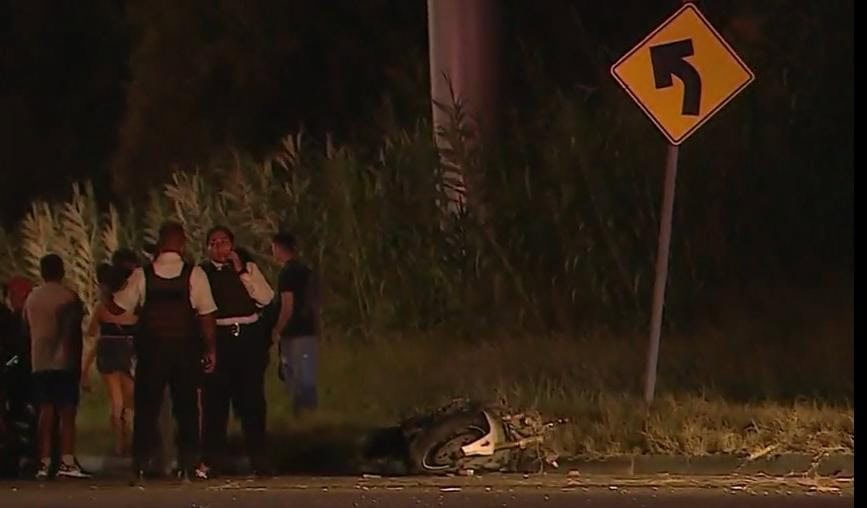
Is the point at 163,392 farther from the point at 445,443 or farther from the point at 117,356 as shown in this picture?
the point at 445,443

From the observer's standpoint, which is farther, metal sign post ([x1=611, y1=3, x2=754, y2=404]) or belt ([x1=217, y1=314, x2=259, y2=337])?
metal sign post ([x1=611, y1=3, x2=754, y2=404])

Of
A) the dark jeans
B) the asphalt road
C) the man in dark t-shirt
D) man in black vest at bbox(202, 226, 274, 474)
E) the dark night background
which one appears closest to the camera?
the asphalt road

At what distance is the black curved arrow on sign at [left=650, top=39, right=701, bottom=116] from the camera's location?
9.89 metres

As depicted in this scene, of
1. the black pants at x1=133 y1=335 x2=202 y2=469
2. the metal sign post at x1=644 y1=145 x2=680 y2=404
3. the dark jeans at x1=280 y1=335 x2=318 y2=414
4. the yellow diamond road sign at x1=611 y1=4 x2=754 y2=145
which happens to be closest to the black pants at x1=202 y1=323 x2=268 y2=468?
the black pants at x1=133 y1=335 x2=202 y2=469

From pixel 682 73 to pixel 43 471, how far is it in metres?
4.79

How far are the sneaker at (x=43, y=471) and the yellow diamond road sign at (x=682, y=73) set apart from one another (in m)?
4.39

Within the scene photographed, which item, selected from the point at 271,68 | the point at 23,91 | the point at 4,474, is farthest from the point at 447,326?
the point at 23,91

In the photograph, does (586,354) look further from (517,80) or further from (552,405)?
(517,80)

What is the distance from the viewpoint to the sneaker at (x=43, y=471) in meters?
9.48

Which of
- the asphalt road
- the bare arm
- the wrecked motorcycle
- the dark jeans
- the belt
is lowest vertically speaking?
the asphalt road

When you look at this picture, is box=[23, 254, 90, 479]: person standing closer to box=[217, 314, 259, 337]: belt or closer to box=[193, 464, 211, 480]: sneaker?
box=[193, 464, 211, 480]: sneaker

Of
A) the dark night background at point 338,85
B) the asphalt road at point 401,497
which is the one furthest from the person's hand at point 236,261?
the dark night background at point 338,85

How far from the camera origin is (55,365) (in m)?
9.48

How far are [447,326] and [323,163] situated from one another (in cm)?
203
